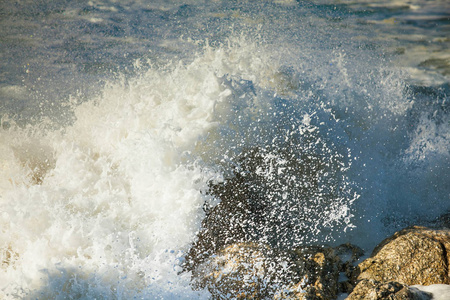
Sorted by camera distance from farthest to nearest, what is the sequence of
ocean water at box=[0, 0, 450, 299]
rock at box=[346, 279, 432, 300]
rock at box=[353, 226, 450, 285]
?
1. ocean water at box=[0, 0, 450, 299]
2. rock at box=[353, 226, 450, 285]
3. rock at box=[346, 279, 432, 300]

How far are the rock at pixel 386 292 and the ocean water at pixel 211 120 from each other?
1.11 meters

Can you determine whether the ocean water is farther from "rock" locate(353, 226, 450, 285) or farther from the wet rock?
"rock" locate(353, 226, 450, 285)

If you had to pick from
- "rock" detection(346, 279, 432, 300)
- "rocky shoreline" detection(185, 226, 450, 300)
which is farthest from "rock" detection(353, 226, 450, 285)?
"rock" detection(346, 279, 432, 300)

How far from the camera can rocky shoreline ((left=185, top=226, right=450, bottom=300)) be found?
2.21 m

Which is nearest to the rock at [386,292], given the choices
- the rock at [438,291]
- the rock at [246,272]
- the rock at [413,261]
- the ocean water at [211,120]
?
the rock at [438,291]

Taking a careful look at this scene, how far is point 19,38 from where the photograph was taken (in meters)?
3.78

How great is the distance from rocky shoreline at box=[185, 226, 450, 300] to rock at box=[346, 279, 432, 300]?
0.49 m

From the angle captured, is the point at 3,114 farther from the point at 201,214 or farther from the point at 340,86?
the point at 340,86

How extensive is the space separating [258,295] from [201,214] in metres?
0.94

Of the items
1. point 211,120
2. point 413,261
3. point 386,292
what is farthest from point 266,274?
point 211,120

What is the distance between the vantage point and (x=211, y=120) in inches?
138

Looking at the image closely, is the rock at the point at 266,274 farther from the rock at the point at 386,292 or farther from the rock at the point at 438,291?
the rock at the point at 438,291

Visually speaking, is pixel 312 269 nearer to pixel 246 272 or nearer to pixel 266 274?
pixel 266 274

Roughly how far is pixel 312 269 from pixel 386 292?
30.8 inches
